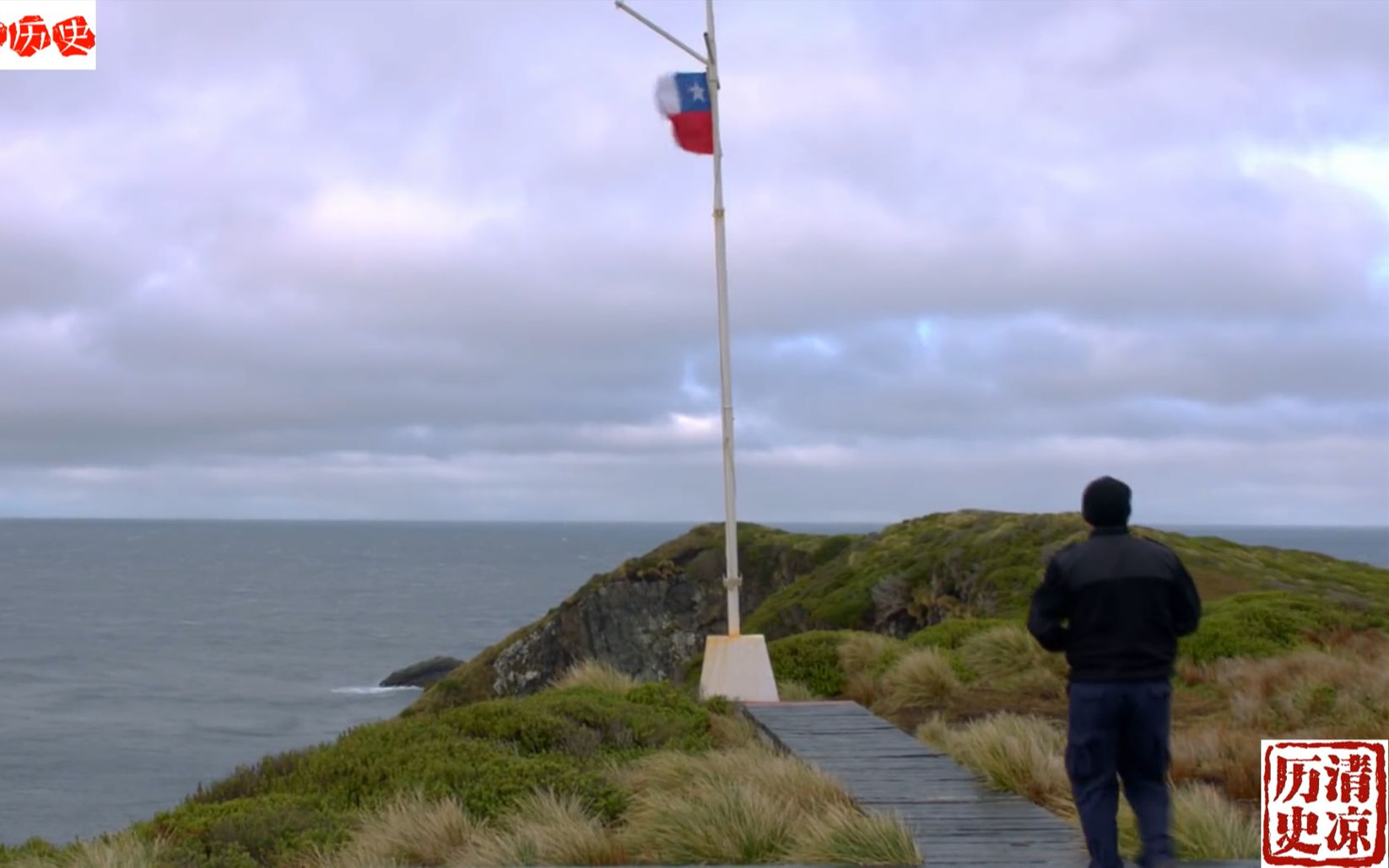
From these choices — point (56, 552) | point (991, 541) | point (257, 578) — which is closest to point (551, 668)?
point (991, 541)

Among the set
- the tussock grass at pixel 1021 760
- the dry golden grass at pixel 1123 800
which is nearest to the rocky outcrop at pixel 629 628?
the dry golden grass at pixel 1123 800

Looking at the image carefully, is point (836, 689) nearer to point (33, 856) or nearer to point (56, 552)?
point (33, 856)

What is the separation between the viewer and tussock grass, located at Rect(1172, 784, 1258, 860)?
7750 mm

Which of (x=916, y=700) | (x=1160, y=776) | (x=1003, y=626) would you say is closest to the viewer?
(x=1160, y=776)

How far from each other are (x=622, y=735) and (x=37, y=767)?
31.1 meters


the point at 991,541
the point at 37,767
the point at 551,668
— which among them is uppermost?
the point at 991,541

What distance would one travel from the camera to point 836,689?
17328 mm

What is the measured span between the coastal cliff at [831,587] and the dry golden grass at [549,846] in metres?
15.0

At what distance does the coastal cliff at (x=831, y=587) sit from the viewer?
2656cm

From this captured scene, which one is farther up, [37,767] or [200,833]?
[200,833]

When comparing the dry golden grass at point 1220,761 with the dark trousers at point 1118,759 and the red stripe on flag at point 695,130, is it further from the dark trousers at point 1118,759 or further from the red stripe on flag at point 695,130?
the red stripe on flag at point 695,130

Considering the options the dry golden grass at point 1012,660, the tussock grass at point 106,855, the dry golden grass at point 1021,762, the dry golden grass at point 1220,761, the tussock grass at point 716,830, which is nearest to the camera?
the tussock grass at point 716,830

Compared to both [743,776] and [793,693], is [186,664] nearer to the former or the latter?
[793,693]

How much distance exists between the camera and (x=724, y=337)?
14789 millimetres
